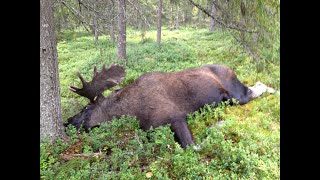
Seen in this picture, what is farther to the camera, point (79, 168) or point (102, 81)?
point (102, 81)

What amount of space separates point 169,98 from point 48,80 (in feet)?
9.37

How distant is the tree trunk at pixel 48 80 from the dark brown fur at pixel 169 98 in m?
1.16

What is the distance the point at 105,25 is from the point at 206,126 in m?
3.24

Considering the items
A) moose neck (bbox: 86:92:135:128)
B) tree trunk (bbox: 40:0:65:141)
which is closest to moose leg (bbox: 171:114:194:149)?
moose neck (bbox: 86:92:135:128)

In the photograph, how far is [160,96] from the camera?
7.21 meters

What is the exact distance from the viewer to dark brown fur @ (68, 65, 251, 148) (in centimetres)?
675

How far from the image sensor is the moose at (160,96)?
6762 millimetres

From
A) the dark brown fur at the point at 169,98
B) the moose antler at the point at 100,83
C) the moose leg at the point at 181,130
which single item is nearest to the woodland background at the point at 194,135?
the moose leg at the point at 181,130

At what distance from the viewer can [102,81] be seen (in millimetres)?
7176

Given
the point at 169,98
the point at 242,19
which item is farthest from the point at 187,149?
the point at 242,19

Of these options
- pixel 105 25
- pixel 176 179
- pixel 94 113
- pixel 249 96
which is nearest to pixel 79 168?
pixel 176 179

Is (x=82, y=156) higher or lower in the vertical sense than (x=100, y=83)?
lower

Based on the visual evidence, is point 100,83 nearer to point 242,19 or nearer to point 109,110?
point 109,110

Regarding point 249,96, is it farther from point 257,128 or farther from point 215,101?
point 257,128
